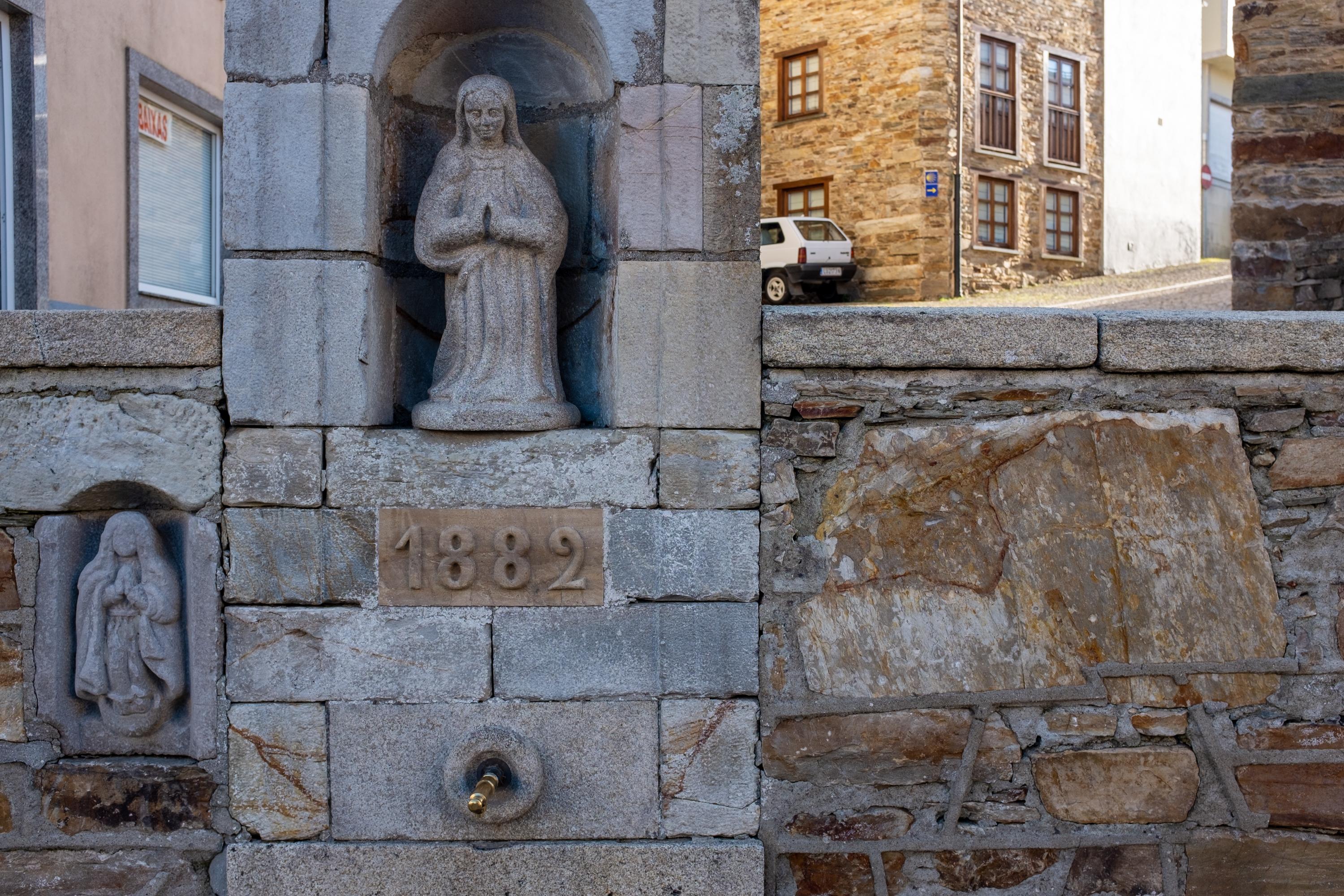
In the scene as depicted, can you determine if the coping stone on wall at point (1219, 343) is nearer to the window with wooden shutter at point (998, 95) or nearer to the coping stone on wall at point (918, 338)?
the coping stone on wall at point (918, 338)

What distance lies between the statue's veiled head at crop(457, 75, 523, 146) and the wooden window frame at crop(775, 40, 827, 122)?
13.4m

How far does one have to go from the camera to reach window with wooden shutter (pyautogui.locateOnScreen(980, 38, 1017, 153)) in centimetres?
1580

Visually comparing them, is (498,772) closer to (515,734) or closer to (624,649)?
(515,734)

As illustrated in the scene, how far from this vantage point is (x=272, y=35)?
3002mm

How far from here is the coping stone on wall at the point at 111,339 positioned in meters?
3.04

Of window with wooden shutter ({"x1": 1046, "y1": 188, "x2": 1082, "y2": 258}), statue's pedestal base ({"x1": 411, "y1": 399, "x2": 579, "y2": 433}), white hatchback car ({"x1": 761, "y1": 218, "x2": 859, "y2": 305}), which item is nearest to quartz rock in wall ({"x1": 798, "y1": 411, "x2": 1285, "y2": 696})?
statue's pedestal base ({"x1": 411, "y1": 399, "x2": 579, "y2": 433})

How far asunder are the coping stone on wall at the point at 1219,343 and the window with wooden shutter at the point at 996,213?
1296 centimetres

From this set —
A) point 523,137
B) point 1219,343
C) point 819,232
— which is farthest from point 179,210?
point 819,232

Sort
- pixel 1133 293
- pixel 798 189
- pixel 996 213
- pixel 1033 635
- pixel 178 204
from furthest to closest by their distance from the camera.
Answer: pixel 798 189 < pixel 996 213 < pixel 1133 293 < pixel 178 204 < pixel 1033 635

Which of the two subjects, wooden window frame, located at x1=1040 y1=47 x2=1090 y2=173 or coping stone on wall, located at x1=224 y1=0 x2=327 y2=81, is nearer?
coping stone on wall, located at x1=224 y1=0 x2=327 y2=81

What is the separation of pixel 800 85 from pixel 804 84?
0.07 m

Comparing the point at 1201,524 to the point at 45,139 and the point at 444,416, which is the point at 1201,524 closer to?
the point at 444,416

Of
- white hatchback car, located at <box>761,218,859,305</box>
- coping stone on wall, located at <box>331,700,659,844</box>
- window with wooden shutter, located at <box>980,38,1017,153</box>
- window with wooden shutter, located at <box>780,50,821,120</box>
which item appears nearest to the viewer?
coping stone on wall, located at <box>331,700,659,844</box>

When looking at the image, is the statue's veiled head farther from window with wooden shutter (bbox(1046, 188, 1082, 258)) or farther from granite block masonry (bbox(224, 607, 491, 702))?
window with wooden shutter (bbox(1046, 188, 1082, 258))
